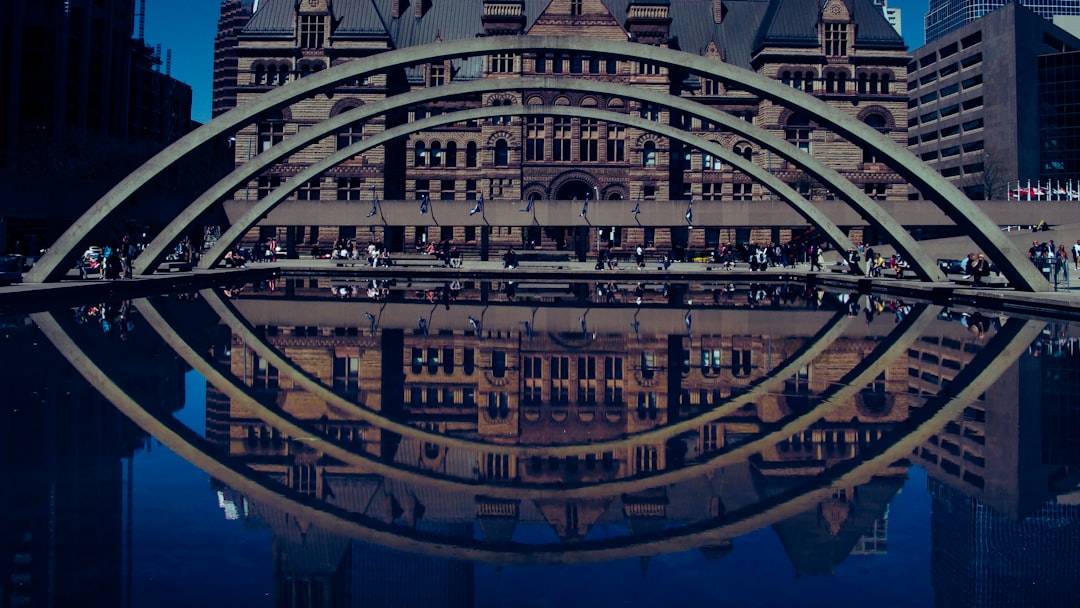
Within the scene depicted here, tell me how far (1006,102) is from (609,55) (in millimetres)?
78861

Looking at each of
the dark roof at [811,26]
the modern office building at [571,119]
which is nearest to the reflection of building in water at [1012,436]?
the modern office building at [571,119]

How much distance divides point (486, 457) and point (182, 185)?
7171 cm

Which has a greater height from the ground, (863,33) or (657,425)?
(863,33)

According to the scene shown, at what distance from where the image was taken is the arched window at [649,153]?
74000 millimetres

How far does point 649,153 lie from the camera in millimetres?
74188

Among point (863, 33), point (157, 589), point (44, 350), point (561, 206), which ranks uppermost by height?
point (863, 33)

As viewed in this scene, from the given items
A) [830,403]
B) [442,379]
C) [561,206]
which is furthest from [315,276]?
[830,403]

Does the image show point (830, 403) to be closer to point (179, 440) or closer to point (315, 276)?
point (179, 440)

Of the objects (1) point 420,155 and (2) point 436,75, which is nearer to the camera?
A: (1) point 420,155

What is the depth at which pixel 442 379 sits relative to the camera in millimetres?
13375

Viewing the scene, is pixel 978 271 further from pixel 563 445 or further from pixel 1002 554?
pixel 1002 554

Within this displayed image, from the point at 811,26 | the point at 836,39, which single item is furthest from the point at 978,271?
the point at 811,26

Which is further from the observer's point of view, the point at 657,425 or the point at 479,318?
the point at 479,318

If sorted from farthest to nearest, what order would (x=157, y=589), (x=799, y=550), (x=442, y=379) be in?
(x=442, y=379) < (x=799, y=550) < (x=157, y=589)
